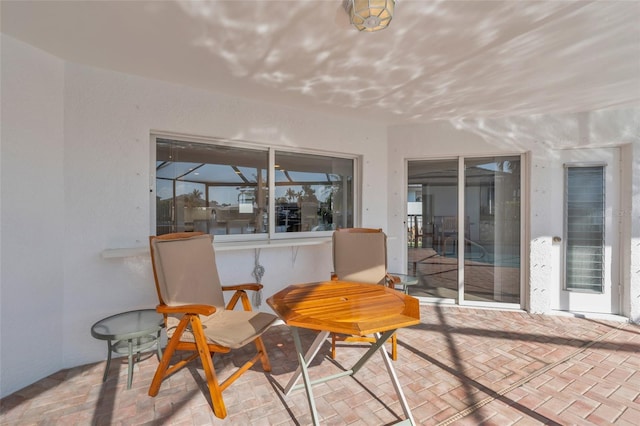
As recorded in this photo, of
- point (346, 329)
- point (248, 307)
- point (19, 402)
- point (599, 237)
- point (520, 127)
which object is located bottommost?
point (19, 402)

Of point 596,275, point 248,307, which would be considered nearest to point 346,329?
point 248,307

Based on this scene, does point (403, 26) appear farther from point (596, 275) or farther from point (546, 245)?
point (596, 275)

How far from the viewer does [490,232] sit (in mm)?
4344

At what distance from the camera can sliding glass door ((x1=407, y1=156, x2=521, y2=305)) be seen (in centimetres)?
426

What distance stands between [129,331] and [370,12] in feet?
8.98

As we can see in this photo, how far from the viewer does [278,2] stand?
74.4 inches

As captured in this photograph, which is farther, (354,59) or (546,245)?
(546,245)

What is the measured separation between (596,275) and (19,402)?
6.09 metres

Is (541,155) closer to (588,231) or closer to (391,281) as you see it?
(588,231)

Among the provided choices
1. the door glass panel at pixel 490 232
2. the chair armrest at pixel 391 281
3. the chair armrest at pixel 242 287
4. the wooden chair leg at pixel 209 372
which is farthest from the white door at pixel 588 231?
the wooden chair leg at pixel 209 372

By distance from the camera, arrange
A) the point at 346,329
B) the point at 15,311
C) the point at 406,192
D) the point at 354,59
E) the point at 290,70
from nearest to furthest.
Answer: the point at 346,329 → the point at 15,311 → the point at 354,59 → the point at 290,70 → the point at 406,192

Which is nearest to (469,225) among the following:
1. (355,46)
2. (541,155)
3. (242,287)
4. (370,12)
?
(541,155)

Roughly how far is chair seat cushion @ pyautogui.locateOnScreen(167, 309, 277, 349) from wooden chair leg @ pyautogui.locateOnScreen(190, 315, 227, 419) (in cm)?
7

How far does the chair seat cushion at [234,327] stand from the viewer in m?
2.09
